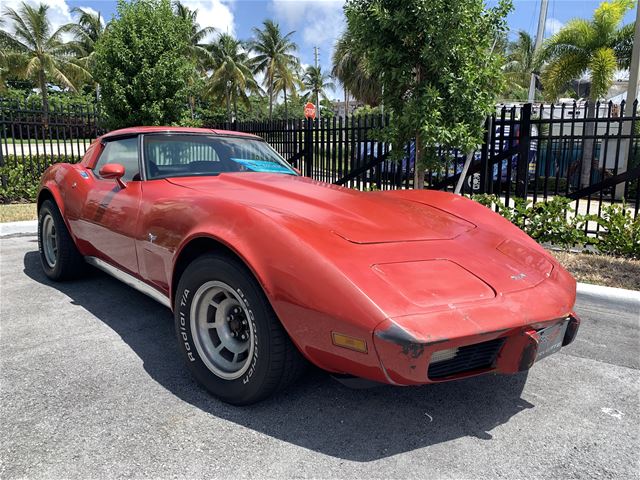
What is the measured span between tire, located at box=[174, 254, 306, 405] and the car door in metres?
0.85

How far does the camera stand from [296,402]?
253 cm

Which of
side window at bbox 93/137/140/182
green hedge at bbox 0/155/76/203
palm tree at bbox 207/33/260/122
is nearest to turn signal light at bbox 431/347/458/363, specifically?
side window at bbox 93/137/140/182

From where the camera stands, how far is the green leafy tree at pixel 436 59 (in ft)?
17.5

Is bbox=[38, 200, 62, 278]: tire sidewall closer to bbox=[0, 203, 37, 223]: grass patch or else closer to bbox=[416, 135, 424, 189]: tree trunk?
bbox=[0, 203, 37, 223]: grass patch

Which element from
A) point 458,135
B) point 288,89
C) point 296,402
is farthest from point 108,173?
point 288,89

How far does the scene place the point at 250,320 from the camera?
229 centimetres

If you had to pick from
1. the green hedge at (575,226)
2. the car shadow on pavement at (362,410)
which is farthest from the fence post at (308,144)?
the car shadow on pavement at (362,410)

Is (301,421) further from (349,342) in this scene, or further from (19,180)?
(19,180)

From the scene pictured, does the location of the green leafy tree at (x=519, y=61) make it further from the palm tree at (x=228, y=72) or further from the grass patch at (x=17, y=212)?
the grass patch at (x=17, y=212)

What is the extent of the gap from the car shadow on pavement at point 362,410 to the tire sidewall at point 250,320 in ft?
0.34

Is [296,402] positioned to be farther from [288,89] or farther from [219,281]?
[288,89]

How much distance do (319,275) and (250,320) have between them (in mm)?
453

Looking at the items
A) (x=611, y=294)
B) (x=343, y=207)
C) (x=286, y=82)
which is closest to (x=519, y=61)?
(x=286, y=82)

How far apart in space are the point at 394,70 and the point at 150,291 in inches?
155
